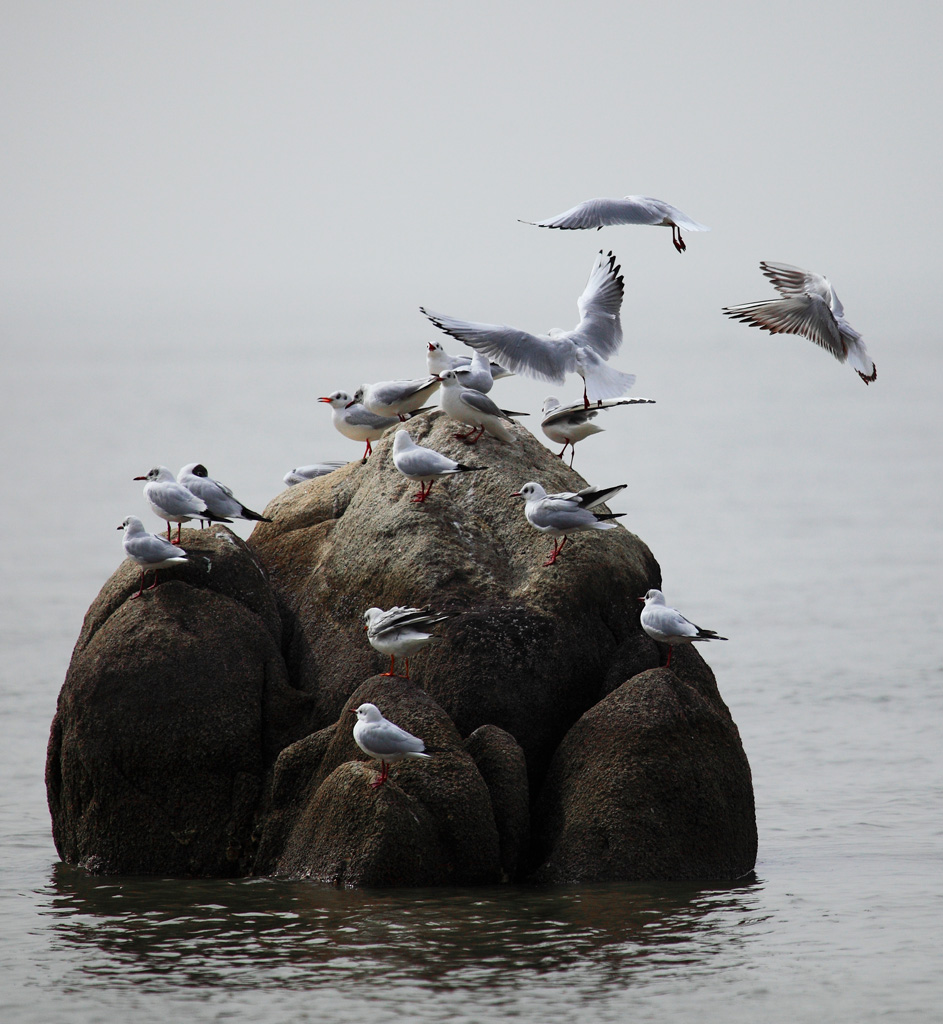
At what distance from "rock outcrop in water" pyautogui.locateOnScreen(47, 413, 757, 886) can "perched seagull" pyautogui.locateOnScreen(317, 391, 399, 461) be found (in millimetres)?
1429

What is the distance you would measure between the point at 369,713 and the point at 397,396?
4.22 meters

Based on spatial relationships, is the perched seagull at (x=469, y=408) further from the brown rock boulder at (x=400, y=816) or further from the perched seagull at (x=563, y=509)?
the brown rock boulder at (x=400, y=816)

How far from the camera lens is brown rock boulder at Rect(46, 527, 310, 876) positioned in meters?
13.8

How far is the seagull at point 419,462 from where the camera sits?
1435cm

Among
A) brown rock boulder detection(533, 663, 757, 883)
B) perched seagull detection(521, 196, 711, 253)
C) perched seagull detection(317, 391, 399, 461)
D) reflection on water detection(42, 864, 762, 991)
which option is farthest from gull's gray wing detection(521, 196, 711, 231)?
reflection on water detection(42, 864, 762, 991)

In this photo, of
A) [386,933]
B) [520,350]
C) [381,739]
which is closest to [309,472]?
[520,350]

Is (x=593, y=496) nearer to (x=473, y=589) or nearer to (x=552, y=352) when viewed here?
(x=473, y=589)

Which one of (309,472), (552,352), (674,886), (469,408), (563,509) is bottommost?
(674,886)

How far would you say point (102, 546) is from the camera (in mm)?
43781

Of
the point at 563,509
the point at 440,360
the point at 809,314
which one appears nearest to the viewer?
the point at 563,509

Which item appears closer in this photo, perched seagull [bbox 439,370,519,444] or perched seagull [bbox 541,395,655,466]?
perched seagull [bbox 439,370,519,444]

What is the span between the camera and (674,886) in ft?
43.5

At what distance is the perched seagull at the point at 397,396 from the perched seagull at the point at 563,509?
229 centimetres

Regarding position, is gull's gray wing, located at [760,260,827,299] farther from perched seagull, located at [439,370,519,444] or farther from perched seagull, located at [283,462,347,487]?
perched seagull, located at [283,462,347,487]
